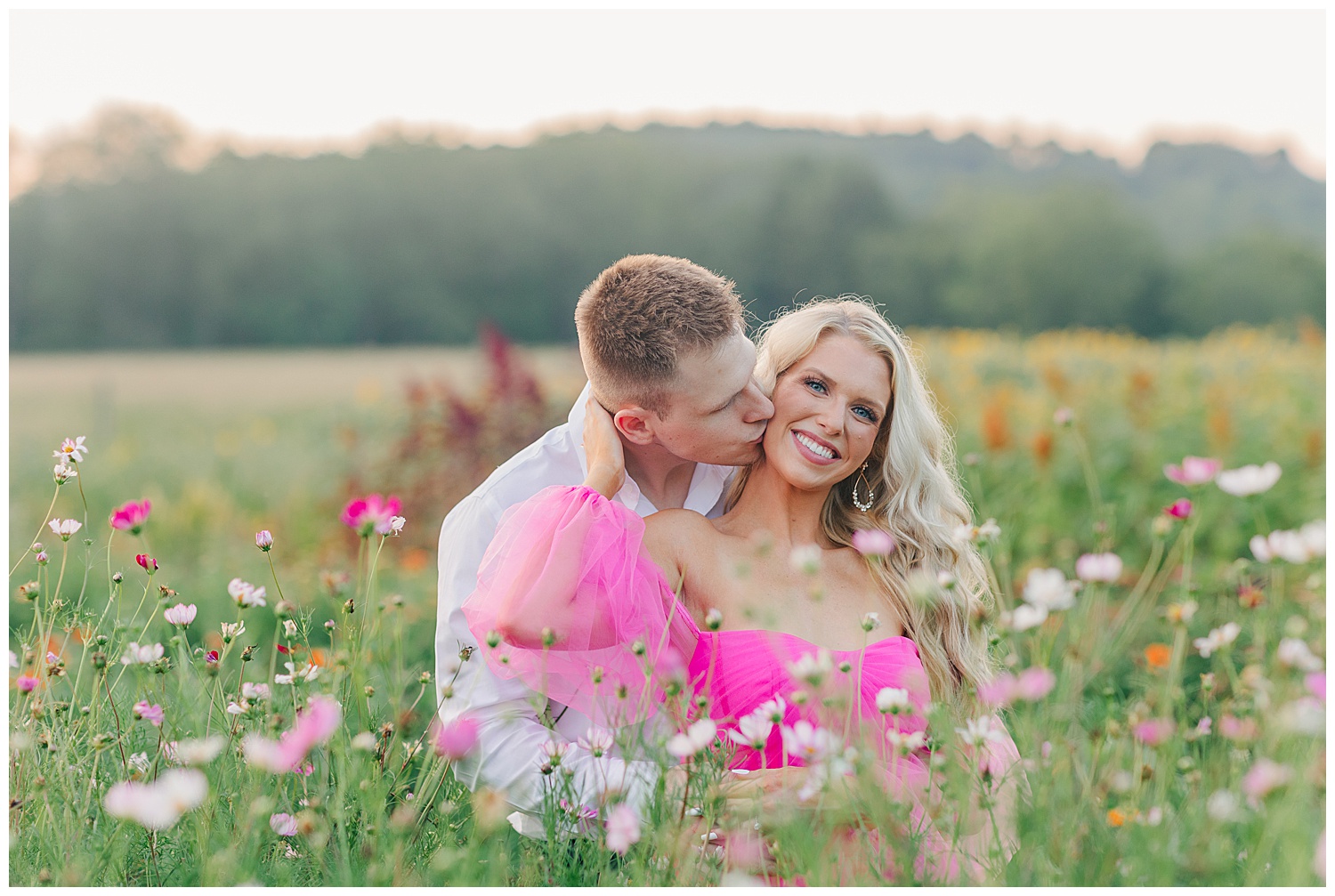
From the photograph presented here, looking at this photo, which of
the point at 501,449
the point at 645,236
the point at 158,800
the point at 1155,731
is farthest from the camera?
the point at 645,236

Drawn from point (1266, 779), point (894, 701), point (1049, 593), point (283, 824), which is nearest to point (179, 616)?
point (283, 824)

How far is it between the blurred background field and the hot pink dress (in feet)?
6.17

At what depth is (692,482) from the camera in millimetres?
2838

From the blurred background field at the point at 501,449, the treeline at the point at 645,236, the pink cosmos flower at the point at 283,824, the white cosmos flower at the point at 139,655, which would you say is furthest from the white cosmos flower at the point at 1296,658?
the treeline at the point at 645,236

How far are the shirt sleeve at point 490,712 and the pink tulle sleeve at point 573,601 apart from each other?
0.08 meters

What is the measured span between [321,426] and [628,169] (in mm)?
9615

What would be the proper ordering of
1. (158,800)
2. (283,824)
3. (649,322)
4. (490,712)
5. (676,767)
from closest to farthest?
(158,800), (676,767), (283,824), (490,712), (649,322)

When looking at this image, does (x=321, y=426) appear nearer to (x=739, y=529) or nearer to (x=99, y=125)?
(x=739, y=529)

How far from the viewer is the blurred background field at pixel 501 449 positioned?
16.3ft

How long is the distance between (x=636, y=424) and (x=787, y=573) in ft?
1.66

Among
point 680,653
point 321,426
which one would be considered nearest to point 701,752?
point 680,653

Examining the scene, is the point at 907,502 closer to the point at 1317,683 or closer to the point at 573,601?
the point at 573,601

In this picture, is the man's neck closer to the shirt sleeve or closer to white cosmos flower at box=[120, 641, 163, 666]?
the shirt sleeve

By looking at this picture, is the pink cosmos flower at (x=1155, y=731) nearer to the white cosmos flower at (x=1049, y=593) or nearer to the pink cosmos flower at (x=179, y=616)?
the white cosmos flower at (x=1049, y=593)
